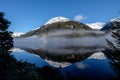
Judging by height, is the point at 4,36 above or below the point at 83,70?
above

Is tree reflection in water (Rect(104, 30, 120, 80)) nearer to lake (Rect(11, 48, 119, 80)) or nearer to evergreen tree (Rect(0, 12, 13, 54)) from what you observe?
lake (Rect(11, 48, 119, 80))

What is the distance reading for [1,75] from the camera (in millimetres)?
22312

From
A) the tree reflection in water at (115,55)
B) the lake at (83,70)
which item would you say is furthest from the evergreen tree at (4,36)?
the tree reflection in water at (115,55)

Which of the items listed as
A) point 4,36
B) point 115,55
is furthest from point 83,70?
point 115,55

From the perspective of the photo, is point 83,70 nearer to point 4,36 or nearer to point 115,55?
point 4,36

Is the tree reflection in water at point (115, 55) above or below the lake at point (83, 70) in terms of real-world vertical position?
above

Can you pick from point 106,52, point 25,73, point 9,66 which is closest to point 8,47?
point 9,66

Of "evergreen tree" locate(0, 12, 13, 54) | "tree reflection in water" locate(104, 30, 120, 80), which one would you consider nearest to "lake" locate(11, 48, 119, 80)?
"evergreen tree" locate(0, 12, 13, 54)

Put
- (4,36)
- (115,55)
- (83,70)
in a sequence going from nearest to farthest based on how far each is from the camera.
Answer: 1. (115,55)
2. (4,36)
3. (83,70)

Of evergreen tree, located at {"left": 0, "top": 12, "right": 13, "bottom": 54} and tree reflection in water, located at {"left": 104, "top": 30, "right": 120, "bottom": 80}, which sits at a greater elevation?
evergreen tree, located at {"left": 0, "top": 12, "right": 13, "bottom": 54}

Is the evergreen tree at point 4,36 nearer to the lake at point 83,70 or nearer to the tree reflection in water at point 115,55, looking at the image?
the lake at point 83,70

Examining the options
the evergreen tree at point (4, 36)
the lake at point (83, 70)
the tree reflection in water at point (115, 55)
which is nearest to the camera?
the tree reflection in water at point (115, 55)

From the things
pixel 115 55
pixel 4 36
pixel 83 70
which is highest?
pixel 4 36

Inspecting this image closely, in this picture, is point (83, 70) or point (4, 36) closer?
point (4, 36)
